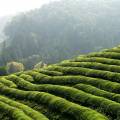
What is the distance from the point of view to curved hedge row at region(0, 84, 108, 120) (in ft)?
154

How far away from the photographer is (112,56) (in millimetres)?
76438

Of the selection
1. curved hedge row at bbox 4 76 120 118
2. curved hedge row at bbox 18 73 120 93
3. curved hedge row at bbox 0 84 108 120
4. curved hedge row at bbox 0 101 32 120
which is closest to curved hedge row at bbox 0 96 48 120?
curved hedge row at bbox 0 101 32 120

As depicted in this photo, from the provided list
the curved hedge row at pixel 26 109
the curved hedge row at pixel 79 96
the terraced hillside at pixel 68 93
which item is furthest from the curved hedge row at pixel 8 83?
the curved hedge row at pixel 26 109

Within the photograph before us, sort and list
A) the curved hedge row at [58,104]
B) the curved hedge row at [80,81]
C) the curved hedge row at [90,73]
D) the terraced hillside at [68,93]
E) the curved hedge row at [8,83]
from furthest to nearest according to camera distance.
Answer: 1. the curved hedge row at [8,83]
2. the curved hedge row at [90,73]
3. the curved hedge row at [80,81]
4. the terraced hillside at [68,93]
5. the curved hedge row at [58,104]

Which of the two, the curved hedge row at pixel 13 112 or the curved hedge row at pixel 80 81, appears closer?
the curved hedge row at pixel 13 112

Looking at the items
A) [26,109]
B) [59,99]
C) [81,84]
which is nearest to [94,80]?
[81,84]

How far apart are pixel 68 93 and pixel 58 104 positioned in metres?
4.46

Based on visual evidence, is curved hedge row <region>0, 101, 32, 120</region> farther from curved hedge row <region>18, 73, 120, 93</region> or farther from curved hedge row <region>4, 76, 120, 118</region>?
curved hedge row <region>18, 73, 120, 93</region>

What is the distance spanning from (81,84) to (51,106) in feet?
25.9

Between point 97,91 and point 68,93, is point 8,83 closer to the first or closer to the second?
point 68,93

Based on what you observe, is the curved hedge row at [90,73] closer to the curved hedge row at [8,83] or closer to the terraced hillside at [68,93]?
the terraced hillside at [68,93]

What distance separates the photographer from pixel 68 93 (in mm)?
57906

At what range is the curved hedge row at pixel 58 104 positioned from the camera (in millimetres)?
47031

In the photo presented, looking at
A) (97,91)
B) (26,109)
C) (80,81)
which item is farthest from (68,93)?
(26,109)
